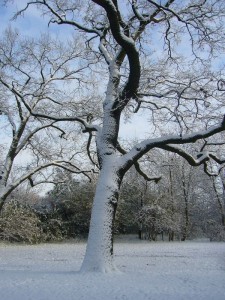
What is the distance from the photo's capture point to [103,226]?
→ 10.2m

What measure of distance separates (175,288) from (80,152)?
43.5 feet

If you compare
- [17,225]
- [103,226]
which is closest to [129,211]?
[17,225]

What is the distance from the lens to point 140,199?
33156 mm

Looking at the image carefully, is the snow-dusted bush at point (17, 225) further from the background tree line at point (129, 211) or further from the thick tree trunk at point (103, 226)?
the thick tree trunk at point (103, 226)

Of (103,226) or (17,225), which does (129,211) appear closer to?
(17,225)

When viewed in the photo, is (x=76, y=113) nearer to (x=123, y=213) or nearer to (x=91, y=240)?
(x=91, y=240)

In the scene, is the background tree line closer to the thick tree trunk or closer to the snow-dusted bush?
the snow-dusted bush

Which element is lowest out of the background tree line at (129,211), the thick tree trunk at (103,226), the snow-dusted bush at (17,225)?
the thick tree trunk at (103,226)

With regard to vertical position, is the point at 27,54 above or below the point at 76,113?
above

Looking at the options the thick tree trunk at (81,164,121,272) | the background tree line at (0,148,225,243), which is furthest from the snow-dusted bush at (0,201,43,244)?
the thick tree trunk at (81,164,121,272)

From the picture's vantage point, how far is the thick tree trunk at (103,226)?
988 centimetres

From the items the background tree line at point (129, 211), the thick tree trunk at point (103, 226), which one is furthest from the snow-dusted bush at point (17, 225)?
the thick tree trunk at point (103, 226)

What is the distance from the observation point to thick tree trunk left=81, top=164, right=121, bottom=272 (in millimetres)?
9875

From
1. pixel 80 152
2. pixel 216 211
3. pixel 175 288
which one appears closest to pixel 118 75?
pixel 175 288
